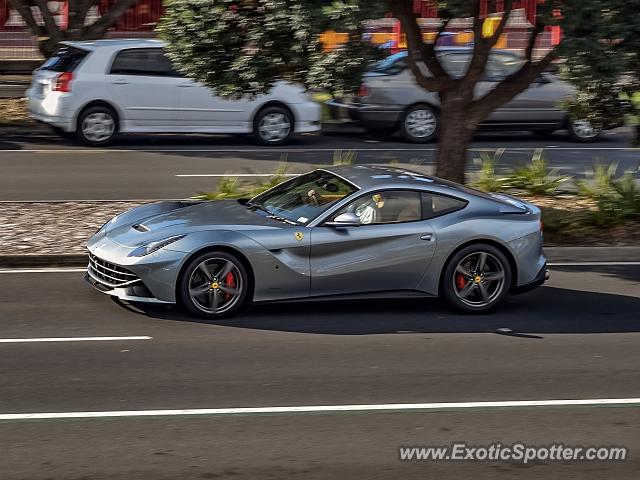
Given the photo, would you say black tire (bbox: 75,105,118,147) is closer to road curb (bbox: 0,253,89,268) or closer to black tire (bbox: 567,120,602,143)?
road curb (bbox: 0,253,89,268)

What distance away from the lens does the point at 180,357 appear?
897 centimetres

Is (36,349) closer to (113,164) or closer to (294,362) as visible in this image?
(294,362)

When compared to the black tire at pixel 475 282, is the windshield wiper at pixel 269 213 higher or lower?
higher

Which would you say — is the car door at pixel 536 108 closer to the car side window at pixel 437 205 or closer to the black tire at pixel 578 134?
the black tire at pixel 578 134

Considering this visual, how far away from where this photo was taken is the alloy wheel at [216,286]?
999cm

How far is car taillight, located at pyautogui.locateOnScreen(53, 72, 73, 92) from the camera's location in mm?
20000

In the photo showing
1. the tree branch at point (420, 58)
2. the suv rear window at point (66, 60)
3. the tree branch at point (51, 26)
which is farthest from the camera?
the tree branch at point (51, 26)

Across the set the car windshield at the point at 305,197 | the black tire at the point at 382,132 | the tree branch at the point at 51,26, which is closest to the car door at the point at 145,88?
the tree branch at the point at 51,26

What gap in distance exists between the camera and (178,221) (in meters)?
10.4

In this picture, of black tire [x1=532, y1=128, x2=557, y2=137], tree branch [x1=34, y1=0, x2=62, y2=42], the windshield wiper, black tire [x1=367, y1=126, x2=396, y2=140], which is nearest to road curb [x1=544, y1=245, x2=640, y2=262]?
the windshield wiper

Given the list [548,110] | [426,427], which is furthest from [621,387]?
[548,110]

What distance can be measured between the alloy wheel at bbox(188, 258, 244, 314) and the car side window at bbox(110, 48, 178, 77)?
11.1 metres

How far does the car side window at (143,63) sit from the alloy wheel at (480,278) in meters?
11.1

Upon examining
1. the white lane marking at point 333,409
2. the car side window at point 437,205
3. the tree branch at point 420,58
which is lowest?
the white lane marking at point 333,409
